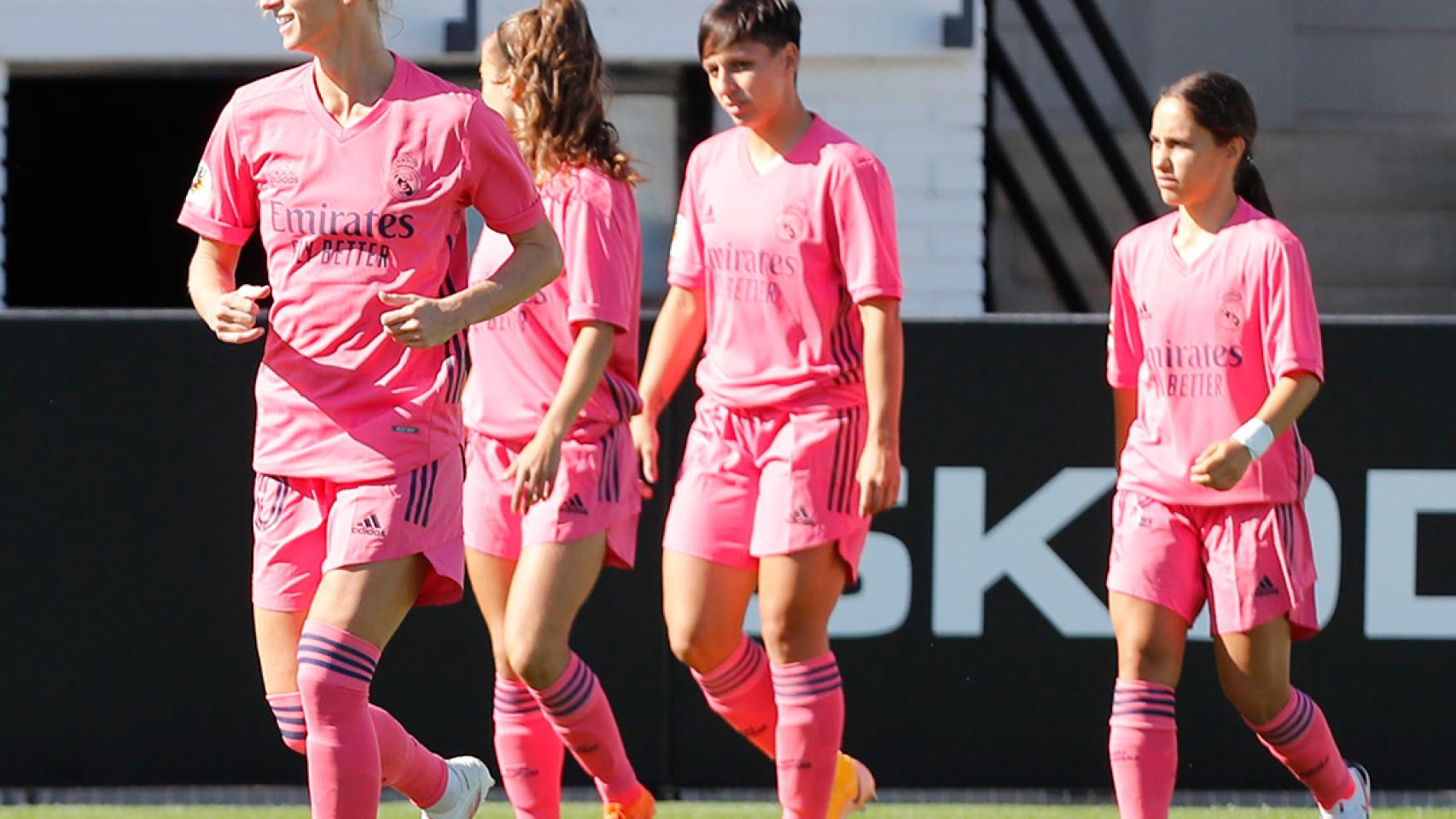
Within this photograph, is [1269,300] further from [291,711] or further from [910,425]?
[291,711]

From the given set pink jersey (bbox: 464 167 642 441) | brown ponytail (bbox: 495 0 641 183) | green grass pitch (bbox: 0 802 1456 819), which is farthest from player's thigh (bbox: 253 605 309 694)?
green grass pitch (bbox: 0 802 1456 819)

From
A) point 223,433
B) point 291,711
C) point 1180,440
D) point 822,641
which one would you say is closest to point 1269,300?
point 1180,440

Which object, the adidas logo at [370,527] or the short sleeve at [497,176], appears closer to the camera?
the adidas logo at [370,527]

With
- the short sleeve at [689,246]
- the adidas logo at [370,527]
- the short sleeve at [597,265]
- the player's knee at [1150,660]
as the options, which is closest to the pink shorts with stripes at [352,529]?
the adidas logo at [370,527]

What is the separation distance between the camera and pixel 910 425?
22.0 feet

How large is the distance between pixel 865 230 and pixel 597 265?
23.2 inches

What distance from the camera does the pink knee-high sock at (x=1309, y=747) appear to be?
5.34 meters

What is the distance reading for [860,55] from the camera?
973 cm

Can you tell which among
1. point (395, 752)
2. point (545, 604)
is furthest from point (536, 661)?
point (395, 752)

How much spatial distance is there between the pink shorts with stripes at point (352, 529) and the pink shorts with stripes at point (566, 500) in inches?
29.7

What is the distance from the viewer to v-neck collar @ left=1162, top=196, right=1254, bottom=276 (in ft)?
17.1

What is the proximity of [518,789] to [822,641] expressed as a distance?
78 cm

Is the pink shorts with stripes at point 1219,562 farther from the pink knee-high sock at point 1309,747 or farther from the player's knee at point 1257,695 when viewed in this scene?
the pink knee-high sock at point 1309,747

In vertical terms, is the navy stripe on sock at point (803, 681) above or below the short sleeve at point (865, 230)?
below
